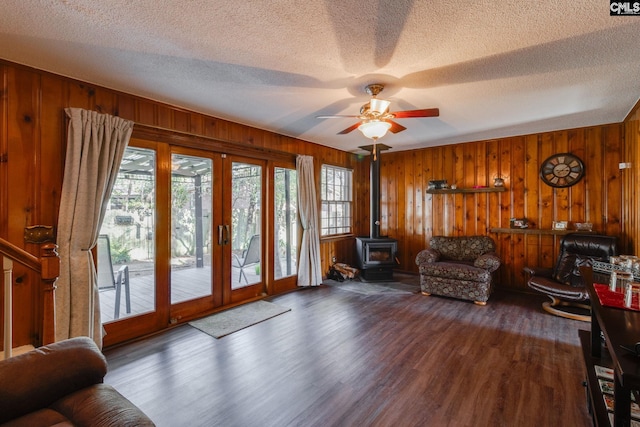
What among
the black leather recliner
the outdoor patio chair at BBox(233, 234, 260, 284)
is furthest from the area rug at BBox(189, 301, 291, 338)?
the black leather recliner

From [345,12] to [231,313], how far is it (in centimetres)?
346

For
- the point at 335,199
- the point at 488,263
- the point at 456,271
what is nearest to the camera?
the point at 488,263

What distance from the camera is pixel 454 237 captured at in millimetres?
5020

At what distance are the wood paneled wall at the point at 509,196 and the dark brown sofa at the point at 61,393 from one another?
522 cm

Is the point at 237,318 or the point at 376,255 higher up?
the point at 376,255

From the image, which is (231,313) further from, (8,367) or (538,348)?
(538,348)

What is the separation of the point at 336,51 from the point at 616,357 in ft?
7.39

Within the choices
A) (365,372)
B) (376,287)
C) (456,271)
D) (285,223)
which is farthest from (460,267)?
(285,223)

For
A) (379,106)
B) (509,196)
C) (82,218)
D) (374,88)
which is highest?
(374,88)

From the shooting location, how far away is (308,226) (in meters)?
4.98

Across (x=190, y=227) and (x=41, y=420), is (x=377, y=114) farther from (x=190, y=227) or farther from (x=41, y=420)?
(x=41, y=420)

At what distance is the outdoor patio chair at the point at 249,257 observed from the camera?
4162 mm

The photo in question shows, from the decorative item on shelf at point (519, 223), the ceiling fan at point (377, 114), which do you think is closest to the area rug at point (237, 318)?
the ceiling fan at point (377, 114)

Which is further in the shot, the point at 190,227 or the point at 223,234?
the point at 223,234
